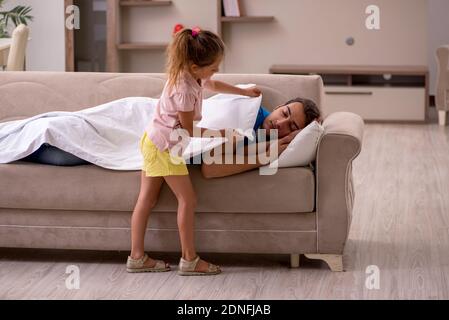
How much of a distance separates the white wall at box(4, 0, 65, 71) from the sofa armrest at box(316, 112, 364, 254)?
176 inches

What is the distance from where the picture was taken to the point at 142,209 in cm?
324

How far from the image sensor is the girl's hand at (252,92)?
3521mm

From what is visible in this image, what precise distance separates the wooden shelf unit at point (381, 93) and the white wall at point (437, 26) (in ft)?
3.57

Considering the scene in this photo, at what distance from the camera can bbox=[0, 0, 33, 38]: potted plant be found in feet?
22.6

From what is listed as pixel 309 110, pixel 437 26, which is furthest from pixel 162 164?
pixel 437 26

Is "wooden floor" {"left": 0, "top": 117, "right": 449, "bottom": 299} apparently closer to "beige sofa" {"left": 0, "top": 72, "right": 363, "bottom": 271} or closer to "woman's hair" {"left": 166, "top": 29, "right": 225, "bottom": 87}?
"beige sofa" {"left": 0, "top": 72, "right": 363, "bottom": 271}

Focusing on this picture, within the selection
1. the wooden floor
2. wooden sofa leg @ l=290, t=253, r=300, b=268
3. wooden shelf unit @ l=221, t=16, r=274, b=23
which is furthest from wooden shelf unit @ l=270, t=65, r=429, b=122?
wooden sofa leg @ l=290, t=253, r=300, b=268

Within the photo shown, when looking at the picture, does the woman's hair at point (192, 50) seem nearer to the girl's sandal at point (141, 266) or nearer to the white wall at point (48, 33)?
the girl's sandal at point (141, 266)

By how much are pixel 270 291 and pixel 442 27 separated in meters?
5.86

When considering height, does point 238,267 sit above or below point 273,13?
below

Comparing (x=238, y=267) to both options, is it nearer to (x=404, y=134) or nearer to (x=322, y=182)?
(x=322, y=182)

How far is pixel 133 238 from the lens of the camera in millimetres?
3268

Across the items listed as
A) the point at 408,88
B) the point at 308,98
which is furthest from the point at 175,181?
the point at 408,88

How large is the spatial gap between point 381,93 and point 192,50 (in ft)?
14.3
